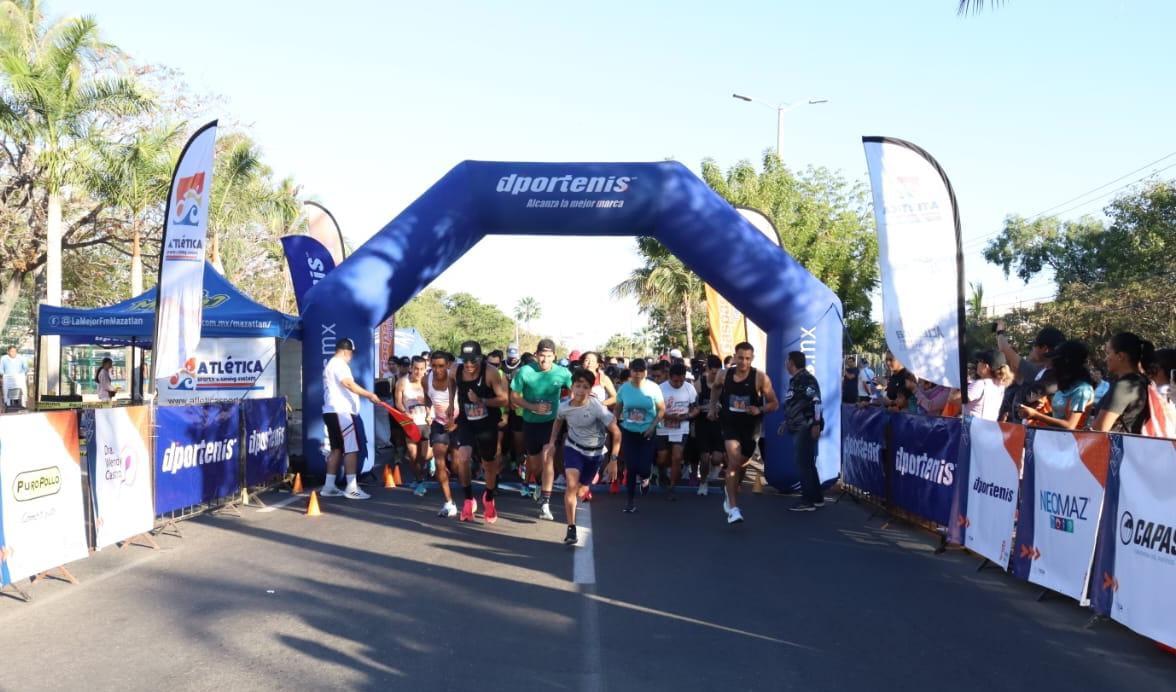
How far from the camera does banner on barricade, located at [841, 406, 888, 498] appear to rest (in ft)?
37.7

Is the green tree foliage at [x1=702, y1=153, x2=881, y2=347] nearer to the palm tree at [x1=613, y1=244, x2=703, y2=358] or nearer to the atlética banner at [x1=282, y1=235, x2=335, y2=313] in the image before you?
the palm tree at [x1=613, y1=244, x2=703, y2=358]

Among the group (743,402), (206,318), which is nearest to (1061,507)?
(743,402)

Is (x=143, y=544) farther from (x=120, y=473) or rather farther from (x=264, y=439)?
(x=264, y=439)

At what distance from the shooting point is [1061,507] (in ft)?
22.5

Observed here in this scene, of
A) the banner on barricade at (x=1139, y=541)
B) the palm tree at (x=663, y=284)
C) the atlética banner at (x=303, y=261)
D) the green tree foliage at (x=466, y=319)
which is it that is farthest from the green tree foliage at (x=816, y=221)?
the green tree foliage at (x=466, y=319)

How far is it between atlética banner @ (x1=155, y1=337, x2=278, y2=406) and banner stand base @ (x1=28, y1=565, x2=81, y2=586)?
31.4ft

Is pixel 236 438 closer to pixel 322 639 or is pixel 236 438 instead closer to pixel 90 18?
pixel 322 639

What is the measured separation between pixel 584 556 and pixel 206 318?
30.5ft

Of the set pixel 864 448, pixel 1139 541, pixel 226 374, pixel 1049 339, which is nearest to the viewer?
pixel 1139 541

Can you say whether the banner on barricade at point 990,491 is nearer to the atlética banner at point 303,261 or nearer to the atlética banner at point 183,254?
the atlética banner at point 183,254

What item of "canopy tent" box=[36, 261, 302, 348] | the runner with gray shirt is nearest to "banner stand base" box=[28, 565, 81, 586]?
the runner with gray shirt

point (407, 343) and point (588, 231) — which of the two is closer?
point (588, 231)

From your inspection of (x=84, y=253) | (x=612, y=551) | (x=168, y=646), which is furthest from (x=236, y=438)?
(x=84, y=253)

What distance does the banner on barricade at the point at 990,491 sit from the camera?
7.68m
